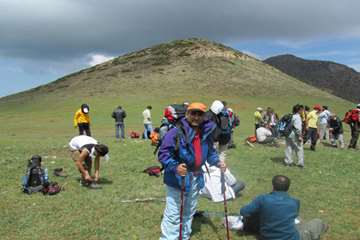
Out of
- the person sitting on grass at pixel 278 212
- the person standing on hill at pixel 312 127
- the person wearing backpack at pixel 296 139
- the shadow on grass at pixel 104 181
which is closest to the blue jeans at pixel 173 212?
the person sitting on grass at pixel 278 212

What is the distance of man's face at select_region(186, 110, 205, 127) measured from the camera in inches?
263

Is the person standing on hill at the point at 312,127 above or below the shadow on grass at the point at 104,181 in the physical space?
above

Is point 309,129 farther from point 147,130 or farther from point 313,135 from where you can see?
point 147,130

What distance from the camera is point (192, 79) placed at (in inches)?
3489

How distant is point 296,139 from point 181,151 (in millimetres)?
10099

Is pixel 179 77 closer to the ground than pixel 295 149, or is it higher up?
higher up

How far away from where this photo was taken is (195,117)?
22.0 ft

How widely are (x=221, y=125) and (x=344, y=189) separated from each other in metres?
4.30

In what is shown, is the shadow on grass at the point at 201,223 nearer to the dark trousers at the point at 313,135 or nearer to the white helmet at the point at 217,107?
the white helmet at the point at 217,107

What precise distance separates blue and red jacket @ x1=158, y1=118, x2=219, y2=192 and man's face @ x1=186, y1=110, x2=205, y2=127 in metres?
0.07

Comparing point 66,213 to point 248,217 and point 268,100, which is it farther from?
point 268,100

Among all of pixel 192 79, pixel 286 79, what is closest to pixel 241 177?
pixel 192 79

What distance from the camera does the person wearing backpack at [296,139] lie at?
15570 millimetres

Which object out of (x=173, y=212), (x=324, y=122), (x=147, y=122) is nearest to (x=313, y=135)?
(x=324, y=122)
